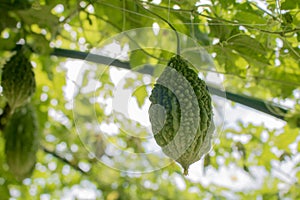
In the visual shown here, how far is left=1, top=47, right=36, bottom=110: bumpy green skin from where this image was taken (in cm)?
222

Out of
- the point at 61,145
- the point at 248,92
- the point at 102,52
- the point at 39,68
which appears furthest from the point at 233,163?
the point at 102,52

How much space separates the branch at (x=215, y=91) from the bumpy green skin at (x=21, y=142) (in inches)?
12.5

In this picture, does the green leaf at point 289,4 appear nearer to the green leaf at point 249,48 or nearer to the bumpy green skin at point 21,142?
the green leaf at point 249,48

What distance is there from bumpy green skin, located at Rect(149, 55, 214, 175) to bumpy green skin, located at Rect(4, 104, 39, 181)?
2.81 feet

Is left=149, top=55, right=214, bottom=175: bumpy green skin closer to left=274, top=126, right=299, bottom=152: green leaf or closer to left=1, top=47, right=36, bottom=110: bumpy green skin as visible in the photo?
left=1, top=47, right=36, bottom=110: bumpy green skin

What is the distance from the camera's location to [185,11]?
229 centimetres

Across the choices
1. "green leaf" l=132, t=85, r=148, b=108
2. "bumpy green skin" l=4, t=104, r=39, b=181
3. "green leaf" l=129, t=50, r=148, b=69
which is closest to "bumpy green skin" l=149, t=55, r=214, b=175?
"green leaf" l=132, t=85, r=148, b=108

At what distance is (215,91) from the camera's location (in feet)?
6.61

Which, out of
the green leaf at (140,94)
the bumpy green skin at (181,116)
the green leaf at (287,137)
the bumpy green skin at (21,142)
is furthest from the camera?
the green leaf at (287,137)

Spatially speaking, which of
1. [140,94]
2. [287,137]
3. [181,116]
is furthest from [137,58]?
[287,137]

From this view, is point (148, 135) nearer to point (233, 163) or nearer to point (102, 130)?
point (102, 130)

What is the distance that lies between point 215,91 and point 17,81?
0.75m

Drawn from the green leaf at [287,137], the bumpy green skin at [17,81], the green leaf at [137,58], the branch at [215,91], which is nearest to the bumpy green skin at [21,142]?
the bumpy green skin at [17,81]

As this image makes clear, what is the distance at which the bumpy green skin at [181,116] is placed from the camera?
1.75 metres
